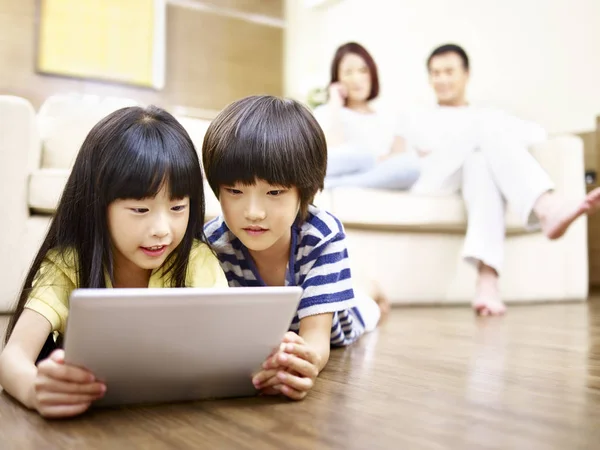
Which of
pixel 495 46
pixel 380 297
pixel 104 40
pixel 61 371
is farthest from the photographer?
pixel 104 40

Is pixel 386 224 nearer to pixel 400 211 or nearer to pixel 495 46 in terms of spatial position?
pixel 400 211

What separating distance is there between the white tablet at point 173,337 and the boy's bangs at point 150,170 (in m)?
0.20

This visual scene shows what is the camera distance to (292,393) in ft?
2.13

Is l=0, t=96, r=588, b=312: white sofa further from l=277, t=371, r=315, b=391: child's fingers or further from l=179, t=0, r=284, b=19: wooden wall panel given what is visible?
l=179, t=0, r=284, b=19: wooden wall panel

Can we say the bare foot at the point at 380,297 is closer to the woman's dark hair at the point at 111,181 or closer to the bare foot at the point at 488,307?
the bare foot at the point at 488,307

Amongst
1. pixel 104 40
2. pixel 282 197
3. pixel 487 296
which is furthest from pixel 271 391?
pixel 104 40

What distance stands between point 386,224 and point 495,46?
1.81 m

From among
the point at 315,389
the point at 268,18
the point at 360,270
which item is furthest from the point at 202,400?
the point at 268,18

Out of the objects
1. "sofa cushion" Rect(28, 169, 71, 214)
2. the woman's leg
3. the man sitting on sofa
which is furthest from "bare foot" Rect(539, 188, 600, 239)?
"sofa cushion" Rect(28, 169, 71, 214)

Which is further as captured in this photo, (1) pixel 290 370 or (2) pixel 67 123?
(2) pixel 67 123

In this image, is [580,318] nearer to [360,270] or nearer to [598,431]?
[360,270]

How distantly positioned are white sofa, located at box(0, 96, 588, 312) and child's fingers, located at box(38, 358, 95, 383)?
1094 mm

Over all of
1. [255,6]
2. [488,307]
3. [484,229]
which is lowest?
[488,307]

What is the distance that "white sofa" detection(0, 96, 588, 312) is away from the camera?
1585 millimetres
